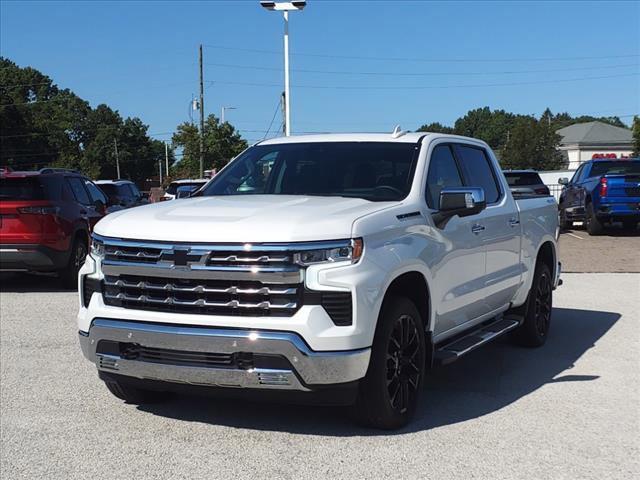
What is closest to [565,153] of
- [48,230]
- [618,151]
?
[618,151]

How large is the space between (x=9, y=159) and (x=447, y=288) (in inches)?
3530

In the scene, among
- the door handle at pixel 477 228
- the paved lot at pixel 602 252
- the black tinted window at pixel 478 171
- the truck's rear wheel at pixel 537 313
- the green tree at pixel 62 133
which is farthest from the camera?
the green tree at pixel 62 133

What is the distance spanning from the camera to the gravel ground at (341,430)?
4211mm

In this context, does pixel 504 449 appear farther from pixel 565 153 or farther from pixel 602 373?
pixel 565 153

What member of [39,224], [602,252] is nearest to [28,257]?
[39,224]

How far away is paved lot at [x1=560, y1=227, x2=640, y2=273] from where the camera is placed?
14.2 meters

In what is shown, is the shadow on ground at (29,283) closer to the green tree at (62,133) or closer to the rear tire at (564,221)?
the rear tire at (564,221)

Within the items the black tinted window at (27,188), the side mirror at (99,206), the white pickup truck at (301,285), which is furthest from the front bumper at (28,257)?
the white pickup truck at (301,285)

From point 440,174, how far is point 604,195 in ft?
45.9

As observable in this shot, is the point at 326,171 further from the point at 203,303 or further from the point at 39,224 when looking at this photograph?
the point at 39,224

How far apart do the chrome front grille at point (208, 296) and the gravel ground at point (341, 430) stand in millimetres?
853

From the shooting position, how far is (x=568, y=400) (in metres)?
5.61

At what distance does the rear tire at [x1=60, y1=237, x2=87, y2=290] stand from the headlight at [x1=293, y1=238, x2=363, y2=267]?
26.2 feet

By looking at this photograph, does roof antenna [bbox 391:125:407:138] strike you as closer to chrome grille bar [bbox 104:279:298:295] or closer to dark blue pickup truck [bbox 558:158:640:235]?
chrome grille bar [bbox 104:279:298:295]
